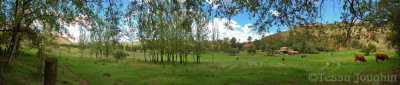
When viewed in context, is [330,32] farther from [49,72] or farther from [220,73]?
[49,72]

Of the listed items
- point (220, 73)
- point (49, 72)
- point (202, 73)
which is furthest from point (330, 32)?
point (202, 73)

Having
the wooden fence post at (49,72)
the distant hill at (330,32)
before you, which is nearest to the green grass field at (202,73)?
the distant hill at (330,32)

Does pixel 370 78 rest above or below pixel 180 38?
below

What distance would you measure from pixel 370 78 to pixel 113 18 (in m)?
18.3

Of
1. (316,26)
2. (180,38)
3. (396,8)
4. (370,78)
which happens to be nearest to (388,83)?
(370,78)

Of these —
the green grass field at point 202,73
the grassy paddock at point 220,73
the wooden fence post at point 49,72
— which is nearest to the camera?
the wooden fence post at point 49,72

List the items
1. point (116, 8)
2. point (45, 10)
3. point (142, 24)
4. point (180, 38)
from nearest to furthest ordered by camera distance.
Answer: point (142, 24), point (116, 8), point (45, 10), point (180, 38)

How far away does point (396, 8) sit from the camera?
43.9 feet

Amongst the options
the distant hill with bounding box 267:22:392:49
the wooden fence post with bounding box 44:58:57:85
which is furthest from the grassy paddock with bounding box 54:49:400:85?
the wooden fence post with bounding box 44:58:57:85

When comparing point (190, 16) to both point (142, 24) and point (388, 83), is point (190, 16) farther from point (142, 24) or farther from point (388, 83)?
point (388, 83)

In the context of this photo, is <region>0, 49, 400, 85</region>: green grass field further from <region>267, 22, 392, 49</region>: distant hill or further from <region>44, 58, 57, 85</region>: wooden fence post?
<region>44, 58, 57, 85</region>: wooden fence post

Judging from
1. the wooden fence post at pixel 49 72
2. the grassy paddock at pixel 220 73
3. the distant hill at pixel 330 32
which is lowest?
the grassy paddock at pixel 220 73

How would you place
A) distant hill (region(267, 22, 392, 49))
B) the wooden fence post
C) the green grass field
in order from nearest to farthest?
the wooden fence post, distant hill (region(267, 22, 392, 49)), the green grass field

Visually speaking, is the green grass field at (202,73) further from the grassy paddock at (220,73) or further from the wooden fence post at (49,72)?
the wooden fence post at (49,72)
